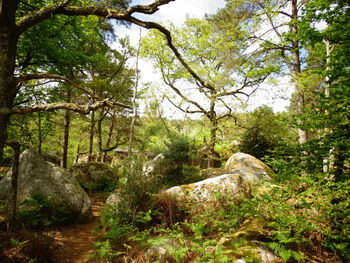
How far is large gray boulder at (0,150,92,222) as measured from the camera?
4.85 metres

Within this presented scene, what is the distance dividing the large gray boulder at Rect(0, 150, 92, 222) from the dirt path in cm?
44

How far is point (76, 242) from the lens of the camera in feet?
14.1

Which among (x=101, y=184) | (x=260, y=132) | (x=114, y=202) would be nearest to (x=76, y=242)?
(x=114, y=202)

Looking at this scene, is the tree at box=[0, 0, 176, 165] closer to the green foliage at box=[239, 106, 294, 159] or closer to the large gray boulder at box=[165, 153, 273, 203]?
the large gray boulder at box=[165, 153, 273, 203]

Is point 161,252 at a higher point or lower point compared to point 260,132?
lower

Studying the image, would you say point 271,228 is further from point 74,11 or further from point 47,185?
point 47,185

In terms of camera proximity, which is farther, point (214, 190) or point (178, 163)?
point (178, 163)

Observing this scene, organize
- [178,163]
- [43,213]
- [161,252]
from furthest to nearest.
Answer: [178,163] → [43,213] → [161,252]

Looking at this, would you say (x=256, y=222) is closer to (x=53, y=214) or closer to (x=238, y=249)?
(x=238, y=249)

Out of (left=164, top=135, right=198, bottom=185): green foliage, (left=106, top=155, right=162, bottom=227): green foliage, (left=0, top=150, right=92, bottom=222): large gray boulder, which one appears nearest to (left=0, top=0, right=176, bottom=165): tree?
(left=106, top=155, right=162, bottom=227): green foliage

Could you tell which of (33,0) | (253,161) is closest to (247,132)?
(253,161)

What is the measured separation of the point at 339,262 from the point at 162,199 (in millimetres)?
3438

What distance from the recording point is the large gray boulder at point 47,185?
15.9 ft

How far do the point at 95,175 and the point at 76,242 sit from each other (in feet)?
18.2
